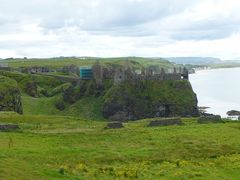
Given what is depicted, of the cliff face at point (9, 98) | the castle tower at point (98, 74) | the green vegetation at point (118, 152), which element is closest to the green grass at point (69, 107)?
the castle tower at point (98, 74)

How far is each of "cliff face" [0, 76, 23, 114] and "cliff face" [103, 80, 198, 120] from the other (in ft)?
83.5

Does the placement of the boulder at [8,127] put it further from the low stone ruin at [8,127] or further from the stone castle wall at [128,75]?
the stone castle wall at [128,75]

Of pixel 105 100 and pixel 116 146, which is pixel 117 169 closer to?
pixel 116 146

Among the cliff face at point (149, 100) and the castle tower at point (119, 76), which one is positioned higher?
the castle tower at point (119, 76)

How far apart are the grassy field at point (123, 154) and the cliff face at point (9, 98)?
6089 cm

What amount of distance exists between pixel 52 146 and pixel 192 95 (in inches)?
3856

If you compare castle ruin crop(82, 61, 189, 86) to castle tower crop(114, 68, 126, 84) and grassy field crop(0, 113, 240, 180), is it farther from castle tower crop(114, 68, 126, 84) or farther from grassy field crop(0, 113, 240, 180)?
grassy field crop(0, 113, 240, 180)

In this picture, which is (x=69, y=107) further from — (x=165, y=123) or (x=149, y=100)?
(x=165, y=123)

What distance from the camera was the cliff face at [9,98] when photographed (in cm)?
11525

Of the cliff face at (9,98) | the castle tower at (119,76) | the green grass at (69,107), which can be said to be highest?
the castle tower at (119,76)

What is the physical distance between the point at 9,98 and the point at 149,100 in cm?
3897

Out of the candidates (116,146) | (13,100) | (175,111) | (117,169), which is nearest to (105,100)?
(175,111)

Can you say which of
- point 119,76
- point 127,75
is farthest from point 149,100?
point 119,76

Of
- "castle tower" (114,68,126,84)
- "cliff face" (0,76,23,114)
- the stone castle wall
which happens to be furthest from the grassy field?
the stone castle wall
